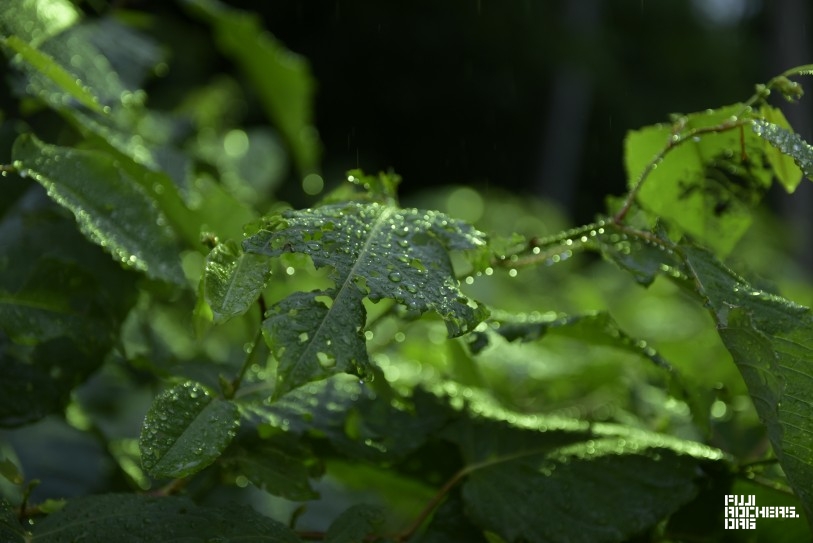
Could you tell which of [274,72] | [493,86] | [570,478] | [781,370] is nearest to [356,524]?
[570,478]

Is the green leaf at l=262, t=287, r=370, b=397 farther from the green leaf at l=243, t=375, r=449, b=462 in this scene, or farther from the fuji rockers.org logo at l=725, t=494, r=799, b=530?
the fuji rockers.org logo at l=725, t=494, r=799, b=530

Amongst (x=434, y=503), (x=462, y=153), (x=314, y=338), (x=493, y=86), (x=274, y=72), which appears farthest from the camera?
(x=493, y=86)

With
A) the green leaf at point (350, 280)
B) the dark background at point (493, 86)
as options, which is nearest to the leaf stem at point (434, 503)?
the green leaf at point (350, 280)

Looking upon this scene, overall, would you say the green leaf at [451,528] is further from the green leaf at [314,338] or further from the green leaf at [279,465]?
the green leaf at [314,338]

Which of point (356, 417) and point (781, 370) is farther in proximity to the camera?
point (356, 417)

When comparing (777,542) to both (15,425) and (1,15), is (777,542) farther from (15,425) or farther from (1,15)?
(1,15)

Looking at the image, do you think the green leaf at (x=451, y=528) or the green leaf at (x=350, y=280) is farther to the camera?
the green leaf at (x=451, y=528)

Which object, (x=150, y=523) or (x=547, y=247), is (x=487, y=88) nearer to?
(x=547, y=247)
